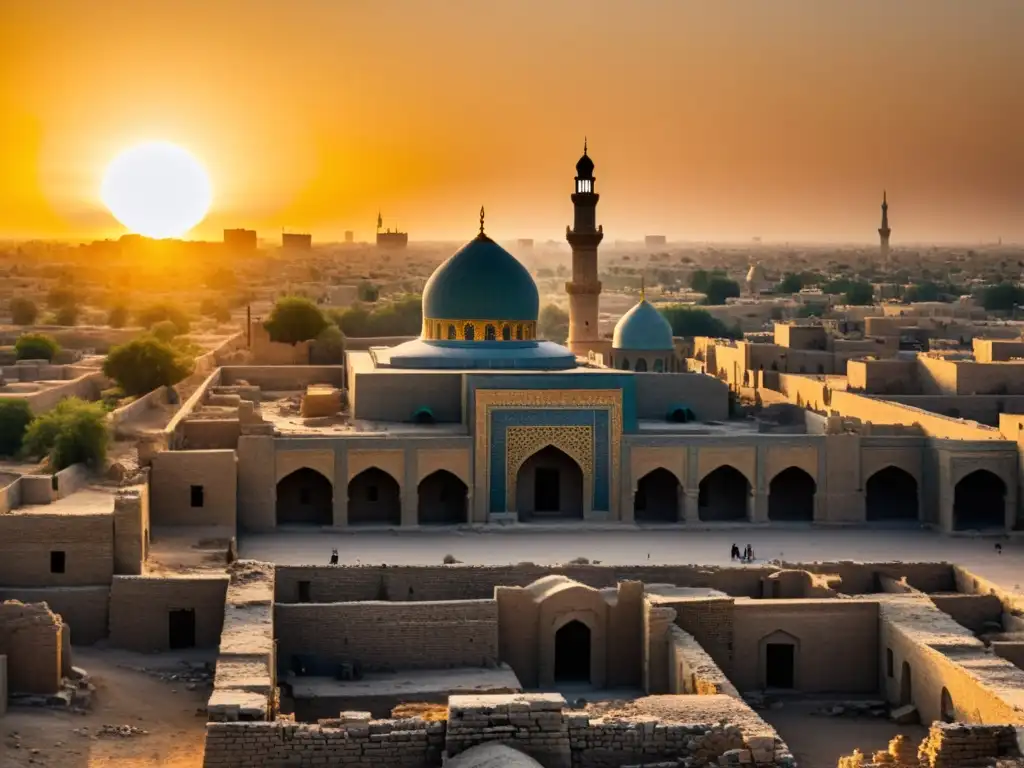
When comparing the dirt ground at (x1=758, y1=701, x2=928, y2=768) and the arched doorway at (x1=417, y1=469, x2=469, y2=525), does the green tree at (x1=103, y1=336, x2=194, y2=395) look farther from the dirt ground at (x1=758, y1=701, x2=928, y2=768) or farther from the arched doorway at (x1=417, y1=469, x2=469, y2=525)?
the dirt ground at (x1=758, y1=701, x2=928, y2=768)

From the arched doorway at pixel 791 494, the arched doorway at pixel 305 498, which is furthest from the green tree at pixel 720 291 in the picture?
the arched doorway at pixel 305 498

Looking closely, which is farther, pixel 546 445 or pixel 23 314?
pixel 23 314

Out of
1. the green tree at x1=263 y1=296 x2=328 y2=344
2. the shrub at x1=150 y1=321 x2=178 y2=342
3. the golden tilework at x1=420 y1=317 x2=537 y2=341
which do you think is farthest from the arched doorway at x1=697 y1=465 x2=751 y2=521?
the shrub at x1=150 y1=321 x2=178 y2=342

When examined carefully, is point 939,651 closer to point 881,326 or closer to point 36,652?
point 36,652

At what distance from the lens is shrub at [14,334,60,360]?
5878 cm

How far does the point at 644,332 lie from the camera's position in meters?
47.4

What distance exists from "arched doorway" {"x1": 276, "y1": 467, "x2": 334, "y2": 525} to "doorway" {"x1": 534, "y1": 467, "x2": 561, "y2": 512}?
450cm

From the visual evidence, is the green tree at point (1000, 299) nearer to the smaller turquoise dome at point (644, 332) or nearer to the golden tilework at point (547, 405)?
the smaller turquoise dome at point (644, 332)

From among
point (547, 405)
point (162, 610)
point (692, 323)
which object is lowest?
point (162, 610)

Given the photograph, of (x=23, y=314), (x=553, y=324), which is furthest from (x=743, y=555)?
(x=23, y=314)

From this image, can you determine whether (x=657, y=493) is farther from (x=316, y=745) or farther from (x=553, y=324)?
(x=553, y=324)

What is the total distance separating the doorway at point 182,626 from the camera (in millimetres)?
24438

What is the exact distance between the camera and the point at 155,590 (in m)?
24.5

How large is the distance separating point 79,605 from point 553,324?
193 ft
